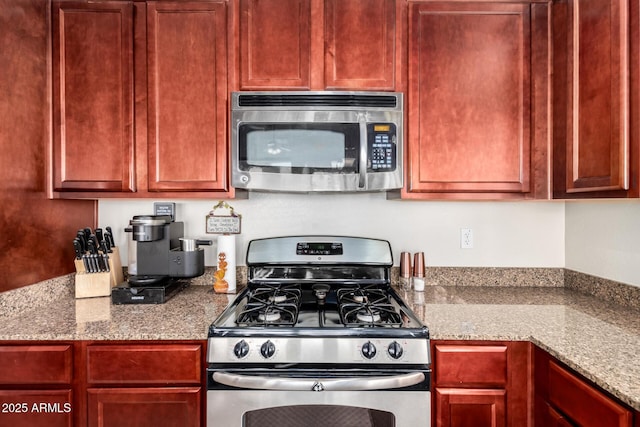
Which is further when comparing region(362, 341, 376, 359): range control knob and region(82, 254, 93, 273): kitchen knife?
region(82, 254, 93, 273): kitchen knife

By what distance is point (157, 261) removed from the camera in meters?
1.91

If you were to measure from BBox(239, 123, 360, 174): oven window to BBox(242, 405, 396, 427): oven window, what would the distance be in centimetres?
96

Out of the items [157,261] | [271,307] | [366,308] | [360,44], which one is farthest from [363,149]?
[157,261]

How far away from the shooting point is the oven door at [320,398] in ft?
4.36

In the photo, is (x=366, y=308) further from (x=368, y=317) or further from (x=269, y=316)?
(x=269, y=316)

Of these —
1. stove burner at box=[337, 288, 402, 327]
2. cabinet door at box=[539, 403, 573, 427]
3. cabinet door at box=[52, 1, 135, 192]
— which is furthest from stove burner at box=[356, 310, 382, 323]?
cabinet door at box=[52, 1, 135, 192]

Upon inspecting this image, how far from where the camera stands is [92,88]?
1.81 metres

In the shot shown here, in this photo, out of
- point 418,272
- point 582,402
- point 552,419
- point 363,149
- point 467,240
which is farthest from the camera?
point 467,240

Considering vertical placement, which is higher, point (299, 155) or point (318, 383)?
point (299, 155)

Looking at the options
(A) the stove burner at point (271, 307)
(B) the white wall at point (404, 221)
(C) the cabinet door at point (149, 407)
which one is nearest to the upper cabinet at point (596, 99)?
(B) the white wall at point (404, 221)

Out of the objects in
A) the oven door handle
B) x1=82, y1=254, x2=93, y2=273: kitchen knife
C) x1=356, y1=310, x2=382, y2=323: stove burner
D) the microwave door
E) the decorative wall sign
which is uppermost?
the microwave door

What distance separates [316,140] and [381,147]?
0.30 m

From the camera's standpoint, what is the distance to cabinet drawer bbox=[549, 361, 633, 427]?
3.27 ft

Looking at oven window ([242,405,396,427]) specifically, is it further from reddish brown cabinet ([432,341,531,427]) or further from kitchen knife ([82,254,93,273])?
kitchen knife ([82,254,93,273])
